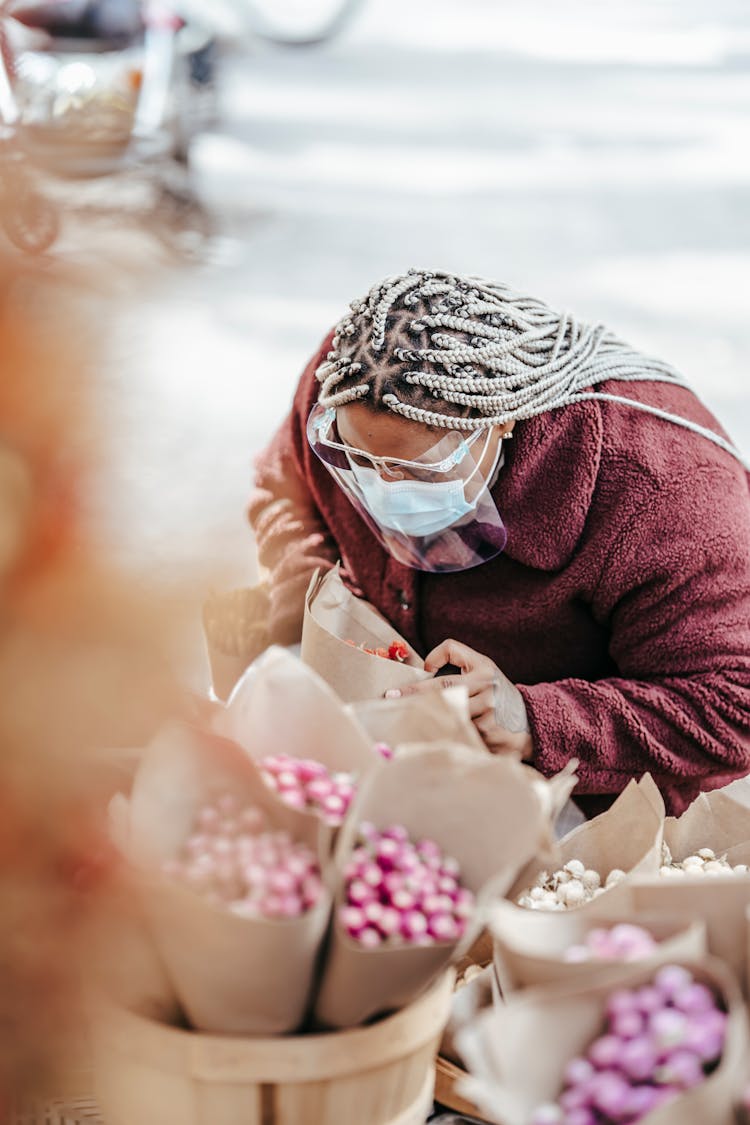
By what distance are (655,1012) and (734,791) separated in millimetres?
963

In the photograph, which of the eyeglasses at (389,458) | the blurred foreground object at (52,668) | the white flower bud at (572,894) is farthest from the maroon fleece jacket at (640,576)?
the blurred foreground object at (52,668)

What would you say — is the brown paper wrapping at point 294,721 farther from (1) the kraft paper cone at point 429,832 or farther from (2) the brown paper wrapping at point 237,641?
(2) the brown paper wrapping at point 237,641

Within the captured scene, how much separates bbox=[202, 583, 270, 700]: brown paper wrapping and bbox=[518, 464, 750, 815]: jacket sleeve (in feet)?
1.53

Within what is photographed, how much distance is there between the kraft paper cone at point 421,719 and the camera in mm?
968

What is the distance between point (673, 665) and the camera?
1.56 m

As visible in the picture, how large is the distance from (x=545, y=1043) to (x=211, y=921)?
0.23 m

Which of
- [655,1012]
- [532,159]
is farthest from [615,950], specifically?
[532,159]

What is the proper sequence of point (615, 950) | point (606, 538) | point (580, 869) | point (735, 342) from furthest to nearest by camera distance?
point (735, 342), point (606, 538), point (580, 869), point (615, 950)

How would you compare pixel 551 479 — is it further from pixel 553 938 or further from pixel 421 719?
pixel 553 938

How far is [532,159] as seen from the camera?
23.2ft

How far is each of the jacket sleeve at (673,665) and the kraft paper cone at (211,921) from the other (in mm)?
651

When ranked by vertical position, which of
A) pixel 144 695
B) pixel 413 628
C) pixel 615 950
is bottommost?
pixel 413 628

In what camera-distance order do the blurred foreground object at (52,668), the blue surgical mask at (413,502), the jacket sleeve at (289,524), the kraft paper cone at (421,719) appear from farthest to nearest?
the jacket sleeve at (289,524) < the blue surgical mask at (413,502) < the kraft paper cone at (421,719) < the blurred foreground object at (52,668)

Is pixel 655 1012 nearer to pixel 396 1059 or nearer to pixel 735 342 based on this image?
pixel 396 1059
